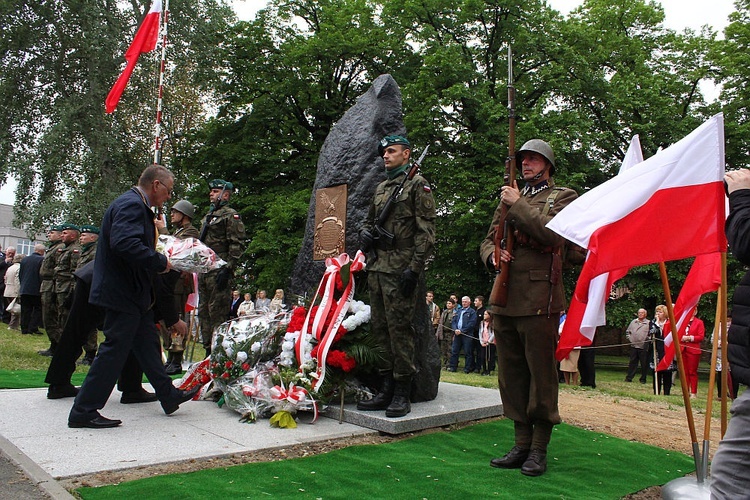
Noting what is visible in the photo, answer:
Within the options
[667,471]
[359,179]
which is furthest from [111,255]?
[667,471]

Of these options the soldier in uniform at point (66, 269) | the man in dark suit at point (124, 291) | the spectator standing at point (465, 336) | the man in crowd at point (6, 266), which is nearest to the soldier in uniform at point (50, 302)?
the soldier in uniform at point (66, 269)

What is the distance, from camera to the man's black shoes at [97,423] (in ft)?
14.9

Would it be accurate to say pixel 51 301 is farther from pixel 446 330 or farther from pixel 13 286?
pixel 446 330

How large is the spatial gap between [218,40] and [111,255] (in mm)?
18186

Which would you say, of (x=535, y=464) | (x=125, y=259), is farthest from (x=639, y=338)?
(x=125, y=259)

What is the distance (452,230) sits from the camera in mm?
18578

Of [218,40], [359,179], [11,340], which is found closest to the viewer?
[359,179]

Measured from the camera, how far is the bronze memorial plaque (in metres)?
6.34

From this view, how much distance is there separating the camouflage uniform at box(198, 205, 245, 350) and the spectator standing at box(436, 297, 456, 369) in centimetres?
798

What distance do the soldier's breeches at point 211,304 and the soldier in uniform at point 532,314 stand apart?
4219 mm

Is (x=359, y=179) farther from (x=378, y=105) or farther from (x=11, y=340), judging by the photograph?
(x=11, y=340)

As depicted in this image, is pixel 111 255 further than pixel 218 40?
No

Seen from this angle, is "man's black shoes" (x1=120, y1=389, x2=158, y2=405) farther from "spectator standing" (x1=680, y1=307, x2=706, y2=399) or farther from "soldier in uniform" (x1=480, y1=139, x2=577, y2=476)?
"spectator standing" (x1=680, y1=307, x2=706, y2=399)

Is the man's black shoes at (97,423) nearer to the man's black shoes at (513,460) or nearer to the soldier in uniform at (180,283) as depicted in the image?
the man's black shoes at (513,460)
